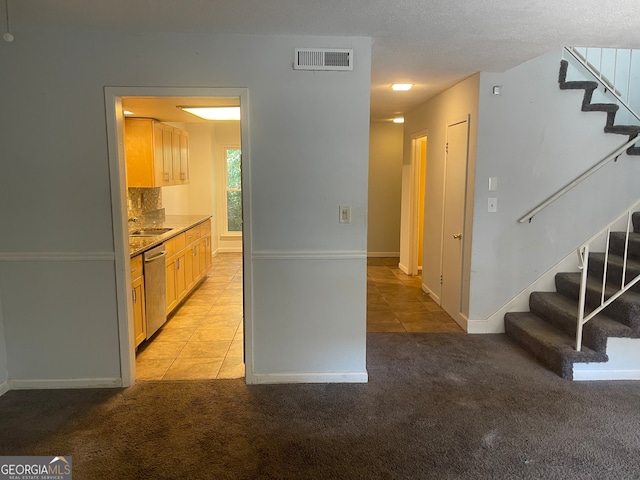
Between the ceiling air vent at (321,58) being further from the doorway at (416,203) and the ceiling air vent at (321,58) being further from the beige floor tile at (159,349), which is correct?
the doorway at (416,203)

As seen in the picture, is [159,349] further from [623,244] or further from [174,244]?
[623,244]

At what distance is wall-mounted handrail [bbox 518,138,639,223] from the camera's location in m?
4.04

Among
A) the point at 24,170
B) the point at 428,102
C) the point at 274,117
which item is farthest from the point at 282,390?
the point at 428,102

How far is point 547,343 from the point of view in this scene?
358 cm

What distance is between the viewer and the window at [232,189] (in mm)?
8883

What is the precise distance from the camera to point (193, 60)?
3018 millimetres

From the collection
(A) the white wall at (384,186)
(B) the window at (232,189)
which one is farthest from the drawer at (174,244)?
(A) the white wall at (384,186)

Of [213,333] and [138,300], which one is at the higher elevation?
[138,300]

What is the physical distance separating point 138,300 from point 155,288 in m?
0.42

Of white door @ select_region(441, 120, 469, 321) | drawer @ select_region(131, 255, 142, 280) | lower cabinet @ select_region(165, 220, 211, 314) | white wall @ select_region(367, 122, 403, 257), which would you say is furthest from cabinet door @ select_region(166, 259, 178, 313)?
white wall @ select_region(367, 122, 403, 257)

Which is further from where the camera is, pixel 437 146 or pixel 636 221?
pixel 437 146

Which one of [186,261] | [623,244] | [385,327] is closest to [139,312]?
[186,261]

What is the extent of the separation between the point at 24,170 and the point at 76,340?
1.20 metres

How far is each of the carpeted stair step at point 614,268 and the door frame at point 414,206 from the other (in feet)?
9.40
